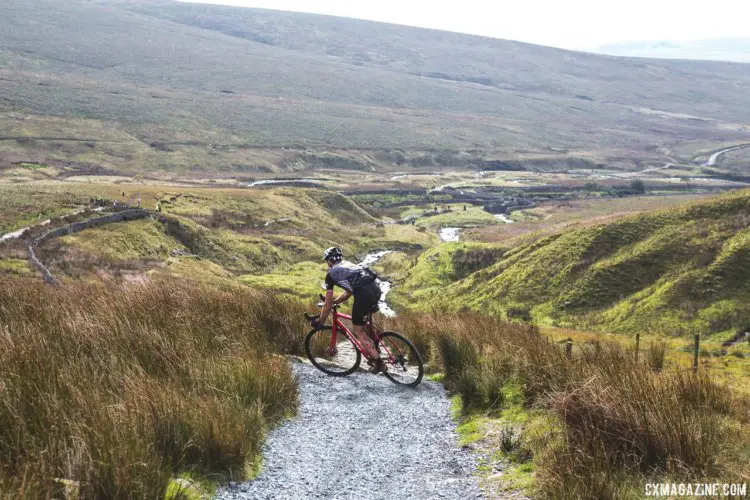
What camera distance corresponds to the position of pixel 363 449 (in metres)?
8.54

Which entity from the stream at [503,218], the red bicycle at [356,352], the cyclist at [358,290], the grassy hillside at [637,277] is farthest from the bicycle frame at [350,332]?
the stream at [503,218]

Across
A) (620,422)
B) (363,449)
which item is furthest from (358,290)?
(620,422)

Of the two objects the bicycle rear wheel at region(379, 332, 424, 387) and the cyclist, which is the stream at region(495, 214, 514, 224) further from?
the cyclist

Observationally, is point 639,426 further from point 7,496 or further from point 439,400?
point 7,496

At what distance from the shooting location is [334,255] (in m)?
11.3

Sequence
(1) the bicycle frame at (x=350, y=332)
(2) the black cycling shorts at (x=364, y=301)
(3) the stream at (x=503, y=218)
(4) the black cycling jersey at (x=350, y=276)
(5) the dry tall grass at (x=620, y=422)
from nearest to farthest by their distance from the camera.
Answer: (5) the dry tall grass at (x=620, y=422) → (4) the black cycling jersey at (x=350, y=276) → (2) the black cycling shorts at (x=364, y=301) → (1) the bicycle frame at (x=350, y=332) → (3) the stream at (x=503, y=218)

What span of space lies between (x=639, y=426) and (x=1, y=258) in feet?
121

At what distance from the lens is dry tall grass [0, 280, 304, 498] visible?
5.77 m

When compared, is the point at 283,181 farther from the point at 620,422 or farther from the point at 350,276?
the point at 620,422

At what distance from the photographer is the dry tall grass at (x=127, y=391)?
5770mm

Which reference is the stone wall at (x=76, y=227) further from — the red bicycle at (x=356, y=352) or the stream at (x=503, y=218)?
the stream at (x=503, y=218)

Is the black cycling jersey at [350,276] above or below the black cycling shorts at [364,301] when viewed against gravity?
above

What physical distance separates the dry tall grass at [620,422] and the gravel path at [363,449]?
1.06 metres

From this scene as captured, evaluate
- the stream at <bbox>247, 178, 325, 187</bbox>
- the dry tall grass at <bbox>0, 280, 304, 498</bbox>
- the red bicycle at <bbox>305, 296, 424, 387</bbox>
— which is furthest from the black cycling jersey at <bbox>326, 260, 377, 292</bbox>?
the stream at <bbox>247, 178, 325, 187</bbox>
